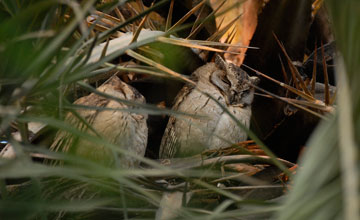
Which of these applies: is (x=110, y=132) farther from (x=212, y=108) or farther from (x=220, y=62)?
(x=220, y=62)

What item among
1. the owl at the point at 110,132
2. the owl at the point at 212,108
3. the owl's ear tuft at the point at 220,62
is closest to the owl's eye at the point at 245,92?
the owl at the point at 212,108

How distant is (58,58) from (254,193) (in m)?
0.61

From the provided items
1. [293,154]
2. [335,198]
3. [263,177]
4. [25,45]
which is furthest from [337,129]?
[293,154]

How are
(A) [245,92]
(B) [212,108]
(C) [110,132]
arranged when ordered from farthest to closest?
(A) [245,92] < (B) [212,108] < (C) [110,132]

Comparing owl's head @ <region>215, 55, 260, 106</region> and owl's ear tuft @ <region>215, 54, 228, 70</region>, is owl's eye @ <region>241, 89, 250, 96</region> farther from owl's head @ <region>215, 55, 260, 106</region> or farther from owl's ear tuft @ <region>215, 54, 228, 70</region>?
owl's ear tuft @ <region>215, 54, 228, 70</region>

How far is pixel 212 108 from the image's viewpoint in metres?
2.55

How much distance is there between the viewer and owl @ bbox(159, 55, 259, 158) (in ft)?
8.34

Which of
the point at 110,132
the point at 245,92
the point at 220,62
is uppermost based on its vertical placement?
the point at 220,62

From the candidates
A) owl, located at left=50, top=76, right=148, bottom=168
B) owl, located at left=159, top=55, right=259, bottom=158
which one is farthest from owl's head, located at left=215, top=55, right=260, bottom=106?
owl, located at left=50, top=76, right=148, bottom=168

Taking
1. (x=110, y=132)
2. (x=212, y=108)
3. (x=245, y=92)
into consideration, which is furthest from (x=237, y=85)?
(x=110, y=132)

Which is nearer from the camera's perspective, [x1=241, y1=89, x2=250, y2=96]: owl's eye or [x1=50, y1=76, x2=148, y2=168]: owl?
[x1=50, y1=76, x2=148, y2=168]: owl

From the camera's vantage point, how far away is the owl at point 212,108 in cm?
254

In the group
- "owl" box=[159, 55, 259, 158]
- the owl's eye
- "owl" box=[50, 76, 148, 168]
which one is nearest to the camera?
"owl" box=[50, 76, 148, 168]

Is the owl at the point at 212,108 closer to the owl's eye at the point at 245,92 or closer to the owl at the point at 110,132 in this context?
the owl's eye at the point at 245,92
